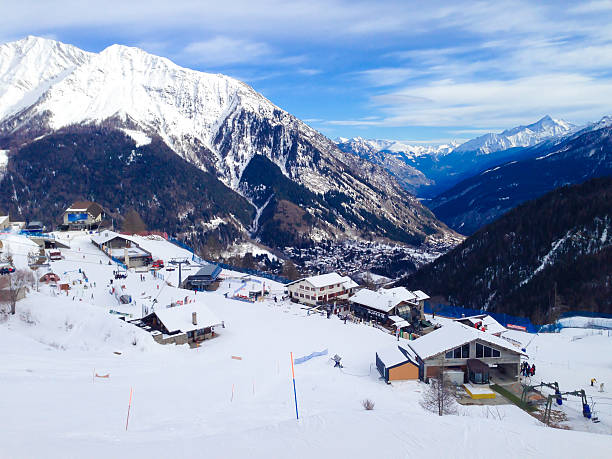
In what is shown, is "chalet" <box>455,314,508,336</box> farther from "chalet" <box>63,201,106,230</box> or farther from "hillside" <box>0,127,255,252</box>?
"hillside" <box>0,127,255,252</box>

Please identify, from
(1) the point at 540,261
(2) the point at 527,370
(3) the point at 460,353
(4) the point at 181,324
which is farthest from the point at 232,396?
(1) the point at 540,261

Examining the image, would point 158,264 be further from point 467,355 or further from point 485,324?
point 467,355

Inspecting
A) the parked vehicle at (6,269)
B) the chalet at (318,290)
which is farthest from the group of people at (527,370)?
the parked vehicle at (6,269)

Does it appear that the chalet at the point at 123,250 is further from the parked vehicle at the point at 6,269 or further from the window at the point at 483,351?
the window at the point at 483,351

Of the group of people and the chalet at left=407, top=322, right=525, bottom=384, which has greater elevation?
the chalet at left=407, top=322, right=525, bottom=384

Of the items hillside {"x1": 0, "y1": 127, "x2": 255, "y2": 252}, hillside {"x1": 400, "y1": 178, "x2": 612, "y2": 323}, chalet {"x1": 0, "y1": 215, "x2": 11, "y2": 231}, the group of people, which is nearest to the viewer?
the group of people

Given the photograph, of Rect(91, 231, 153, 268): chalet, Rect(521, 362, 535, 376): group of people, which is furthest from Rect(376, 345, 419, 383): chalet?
Rect(91, 231, 153, 268): chalet
